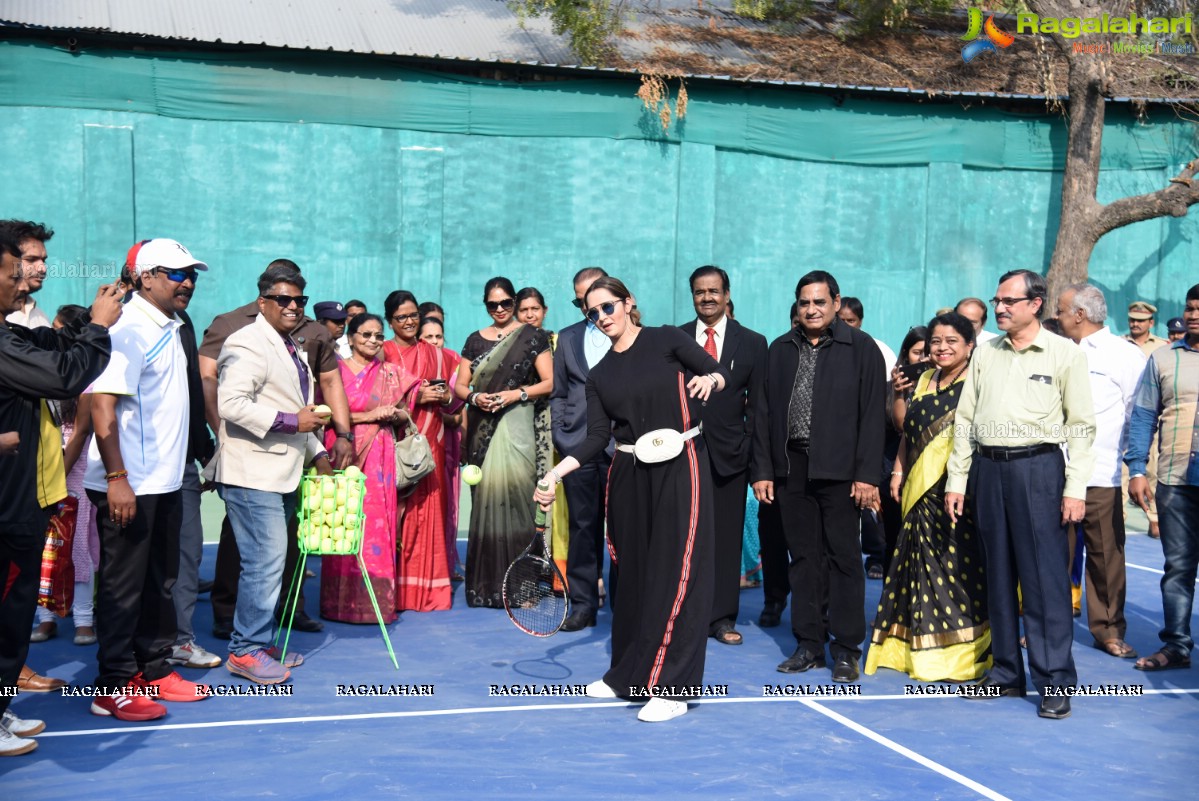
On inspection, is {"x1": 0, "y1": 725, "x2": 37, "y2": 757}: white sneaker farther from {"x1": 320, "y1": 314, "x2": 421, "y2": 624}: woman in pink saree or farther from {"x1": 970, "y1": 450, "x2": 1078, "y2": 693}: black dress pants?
{"x1": 970, "y1": 450, "x2": 1078, "y2": 693}: black dress pants

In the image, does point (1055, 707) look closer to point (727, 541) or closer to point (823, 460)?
point (823, 460)

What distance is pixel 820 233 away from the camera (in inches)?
679

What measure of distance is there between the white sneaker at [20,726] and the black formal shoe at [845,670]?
164 inches

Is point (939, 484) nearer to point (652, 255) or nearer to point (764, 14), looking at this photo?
point (652, 255)

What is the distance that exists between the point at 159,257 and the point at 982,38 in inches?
642

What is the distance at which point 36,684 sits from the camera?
639cm

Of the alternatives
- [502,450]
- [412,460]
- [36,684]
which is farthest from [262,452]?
[502,450]

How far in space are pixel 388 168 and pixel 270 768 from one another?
37.9 feet

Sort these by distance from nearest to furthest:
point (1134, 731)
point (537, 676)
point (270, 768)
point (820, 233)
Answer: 1. point (270, 768)
2. point (1134, 731)
3. point (537, 676)
4. point (820, 233)

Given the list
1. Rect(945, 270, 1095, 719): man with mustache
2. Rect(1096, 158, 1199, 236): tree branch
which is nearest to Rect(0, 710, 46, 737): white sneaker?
Rect(945, 270, 1095, 719): man with mustache

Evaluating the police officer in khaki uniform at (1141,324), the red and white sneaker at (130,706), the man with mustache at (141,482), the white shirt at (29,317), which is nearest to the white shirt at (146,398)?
the man with mustache at (141,482)

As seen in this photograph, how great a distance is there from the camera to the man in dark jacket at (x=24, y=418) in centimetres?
505

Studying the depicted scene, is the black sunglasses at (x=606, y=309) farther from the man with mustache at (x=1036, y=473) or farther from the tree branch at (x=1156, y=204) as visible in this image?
the tree branch at (x=1156, y=204)

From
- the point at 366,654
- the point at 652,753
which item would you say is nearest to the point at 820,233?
the point at 366,654
